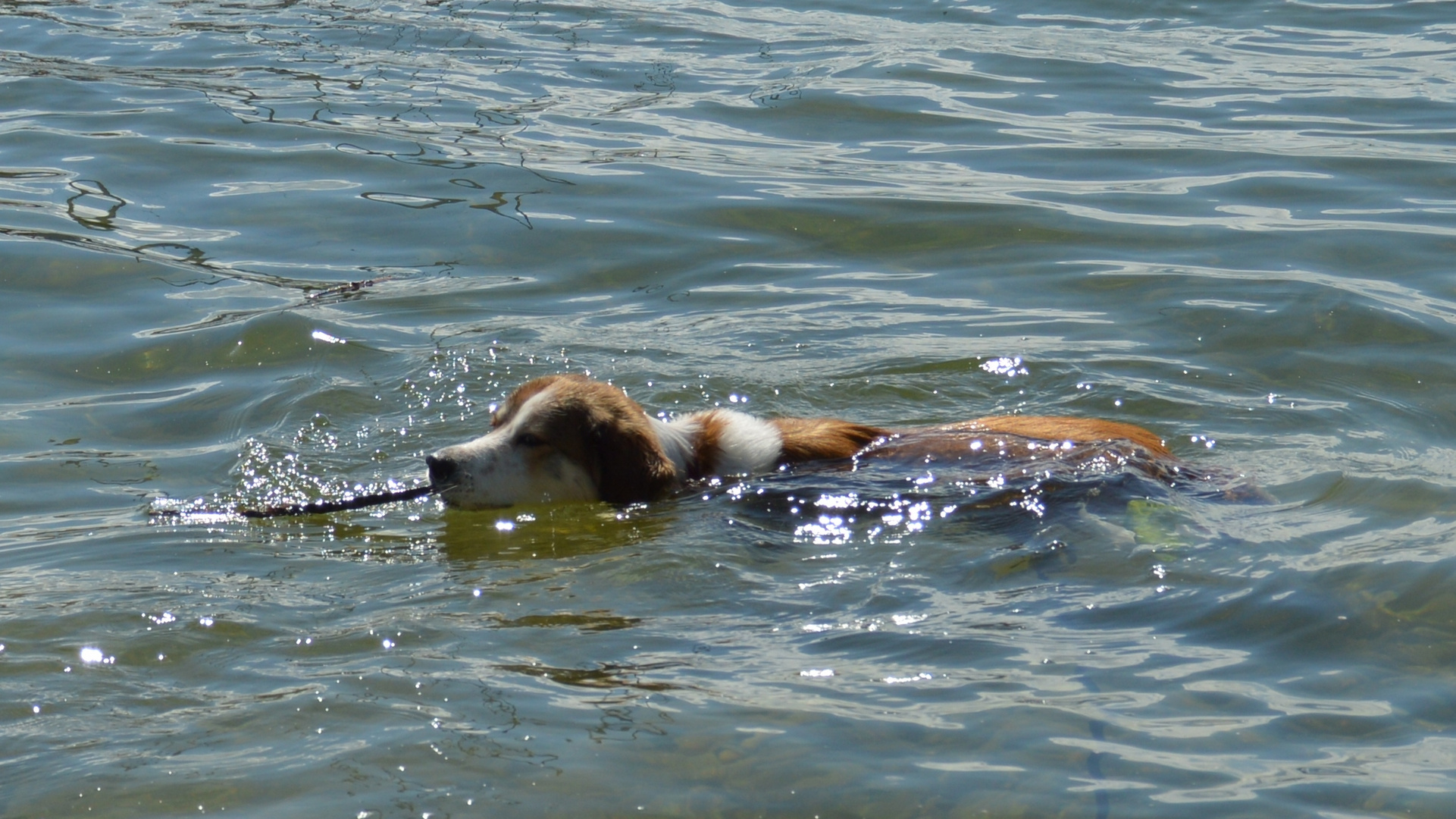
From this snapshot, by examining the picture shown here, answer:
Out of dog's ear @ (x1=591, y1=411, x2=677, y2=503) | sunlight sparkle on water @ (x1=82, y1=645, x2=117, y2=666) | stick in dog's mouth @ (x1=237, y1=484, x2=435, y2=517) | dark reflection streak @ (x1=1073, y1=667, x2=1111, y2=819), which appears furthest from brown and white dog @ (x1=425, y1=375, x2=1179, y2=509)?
dark reflection streak @ (x1=1073, y1=667, x2=1111, y2=819)

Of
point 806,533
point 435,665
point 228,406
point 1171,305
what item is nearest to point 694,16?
point 1171,305

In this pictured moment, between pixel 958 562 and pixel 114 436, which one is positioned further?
pixel 114 436

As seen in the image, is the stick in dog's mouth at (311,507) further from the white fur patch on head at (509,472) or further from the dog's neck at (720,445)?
the dog's neck at (720,445)

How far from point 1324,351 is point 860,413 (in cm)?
256

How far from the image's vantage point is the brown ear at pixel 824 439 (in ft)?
22.6

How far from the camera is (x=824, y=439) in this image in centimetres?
695

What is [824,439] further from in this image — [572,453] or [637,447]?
[572,453]

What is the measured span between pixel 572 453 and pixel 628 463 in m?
0.25

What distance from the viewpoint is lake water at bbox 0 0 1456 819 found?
14.4ft

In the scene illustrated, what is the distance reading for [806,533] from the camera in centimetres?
630

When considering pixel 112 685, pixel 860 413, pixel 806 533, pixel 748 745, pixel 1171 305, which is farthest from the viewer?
pixel 1171 305

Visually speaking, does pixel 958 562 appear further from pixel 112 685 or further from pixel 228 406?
pixel 228 406

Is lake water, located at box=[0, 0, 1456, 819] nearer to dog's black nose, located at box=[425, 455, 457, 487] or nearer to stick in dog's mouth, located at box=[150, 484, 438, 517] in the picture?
stick in dog's mouth, located at box=[150, 484, 438, 517]

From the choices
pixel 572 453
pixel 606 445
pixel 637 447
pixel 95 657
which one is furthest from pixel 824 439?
pixel 95 657
